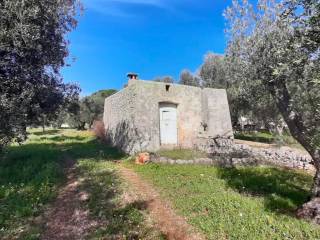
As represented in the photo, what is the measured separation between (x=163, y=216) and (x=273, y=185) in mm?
5582

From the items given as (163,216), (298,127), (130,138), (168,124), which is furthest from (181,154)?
(298,127)

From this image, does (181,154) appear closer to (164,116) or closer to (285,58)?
(164,116)

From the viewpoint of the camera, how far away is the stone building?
17.9m

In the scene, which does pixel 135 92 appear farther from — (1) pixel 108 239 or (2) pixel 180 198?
(1) pixel 108 239

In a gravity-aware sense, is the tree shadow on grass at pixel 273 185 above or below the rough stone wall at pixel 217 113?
below

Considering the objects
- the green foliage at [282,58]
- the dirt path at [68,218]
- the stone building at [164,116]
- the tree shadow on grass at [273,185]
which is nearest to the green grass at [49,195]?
the dirt path at [68,218]

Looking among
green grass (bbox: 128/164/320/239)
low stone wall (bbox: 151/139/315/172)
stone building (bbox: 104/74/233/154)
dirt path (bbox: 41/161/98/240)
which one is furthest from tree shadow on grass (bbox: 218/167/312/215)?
dirt path (bbox: 41/161/98/240)

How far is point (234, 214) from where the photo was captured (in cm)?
878

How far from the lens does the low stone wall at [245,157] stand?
1636 centimetres

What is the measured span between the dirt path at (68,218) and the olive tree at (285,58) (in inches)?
264

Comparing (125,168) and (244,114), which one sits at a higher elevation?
(244,114)

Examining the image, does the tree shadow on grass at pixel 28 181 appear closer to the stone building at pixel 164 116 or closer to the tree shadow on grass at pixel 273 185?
the stone building at pixel 164 116

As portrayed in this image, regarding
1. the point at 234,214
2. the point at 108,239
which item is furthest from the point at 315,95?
the point at 108,239

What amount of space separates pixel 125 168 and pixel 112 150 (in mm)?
5877
